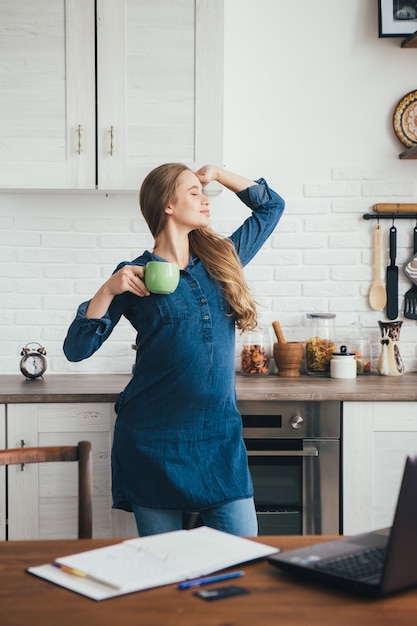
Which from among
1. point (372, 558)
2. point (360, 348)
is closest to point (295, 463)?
point (360, 348)

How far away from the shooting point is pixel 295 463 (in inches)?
121

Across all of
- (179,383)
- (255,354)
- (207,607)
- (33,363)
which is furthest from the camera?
(255,354)

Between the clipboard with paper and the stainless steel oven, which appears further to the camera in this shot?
the stainless steel oven

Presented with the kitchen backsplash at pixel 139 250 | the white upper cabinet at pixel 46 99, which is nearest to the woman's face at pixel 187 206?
the white upper cabinet at pixel 46 99

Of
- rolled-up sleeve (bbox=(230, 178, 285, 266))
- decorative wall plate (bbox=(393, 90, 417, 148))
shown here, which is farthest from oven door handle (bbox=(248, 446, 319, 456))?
decorative wall plate (bbox=(393, 90, 417, 148))

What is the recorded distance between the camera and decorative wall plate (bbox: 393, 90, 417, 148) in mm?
3709

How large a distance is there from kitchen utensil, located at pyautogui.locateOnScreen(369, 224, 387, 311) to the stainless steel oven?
83 cm

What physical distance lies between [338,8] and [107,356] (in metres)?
1.87

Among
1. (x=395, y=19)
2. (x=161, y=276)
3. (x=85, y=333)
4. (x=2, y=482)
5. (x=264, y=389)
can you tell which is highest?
(x=395, y=19)

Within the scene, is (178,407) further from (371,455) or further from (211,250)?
(371,455)

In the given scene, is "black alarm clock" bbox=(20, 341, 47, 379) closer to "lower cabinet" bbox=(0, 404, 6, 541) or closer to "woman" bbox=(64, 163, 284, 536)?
"lower cabinet" bbox=(0, 404, 6, 541)

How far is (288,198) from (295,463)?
1.26m

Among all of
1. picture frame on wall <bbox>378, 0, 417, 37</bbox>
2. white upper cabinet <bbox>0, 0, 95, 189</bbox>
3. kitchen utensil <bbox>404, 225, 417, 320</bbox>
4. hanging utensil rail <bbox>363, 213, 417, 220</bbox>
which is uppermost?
picture frame on wall <bbox>378, 0, 417, 37</bbox>

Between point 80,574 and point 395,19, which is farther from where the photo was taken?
point 395,19
